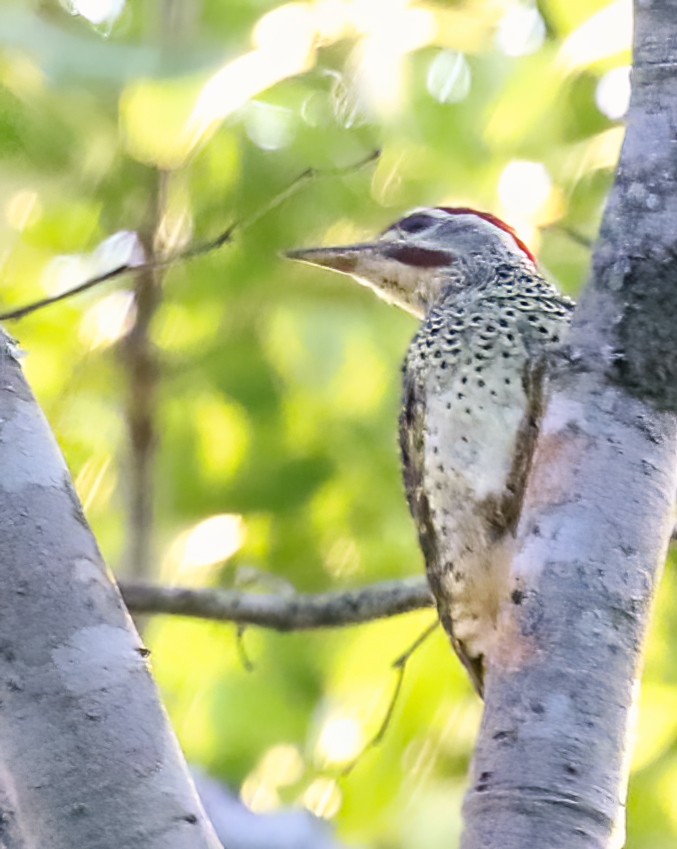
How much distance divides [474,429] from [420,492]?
0.91 feet

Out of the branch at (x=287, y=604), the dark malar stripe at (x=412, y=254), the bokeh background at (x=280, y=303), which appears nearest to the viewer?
the bokeh background at (x=280, y=303)

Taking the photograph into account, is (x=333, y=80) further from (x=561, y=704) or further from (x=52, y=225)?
(x=561, y=704)

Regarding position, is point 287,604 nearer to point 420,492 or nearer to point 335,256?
point 420,492

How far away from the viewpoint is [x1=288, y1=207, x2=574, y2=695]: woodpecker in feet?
9.55

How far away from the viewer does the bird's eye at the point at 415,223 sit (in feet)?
11.9

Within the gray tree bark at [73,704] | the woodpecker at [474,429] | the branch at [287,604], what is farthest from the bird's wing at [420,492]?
the gray tree bark at [73,704]

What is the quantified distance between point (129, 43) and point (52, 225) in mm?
863

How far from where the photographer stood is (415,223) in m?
3.65

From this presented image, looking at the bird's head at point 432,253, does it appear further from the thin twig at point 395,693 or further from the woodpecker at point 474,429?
the thin twig at point 395,693

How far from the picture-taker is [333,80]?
3.40 meters

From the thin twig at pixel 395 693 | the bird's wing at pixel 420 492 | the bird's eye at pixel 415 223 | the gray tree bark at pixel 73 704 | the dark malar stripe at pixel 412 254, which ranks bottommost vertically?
the thin twig at pixel 395 693

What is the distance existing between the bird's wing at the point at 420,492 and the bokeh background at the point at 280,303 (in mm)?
379

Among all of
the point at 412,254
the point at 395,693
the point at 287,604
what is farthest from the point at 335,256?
the point at 395,693

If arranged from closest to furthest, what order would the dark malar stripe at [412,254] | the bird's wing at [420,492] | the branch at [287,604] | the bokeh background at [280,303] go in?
the bird's wing at [420,492] → the bokeh background at [280,303] → the branch at [287,604] → the dark malar stripe at [412,254]
